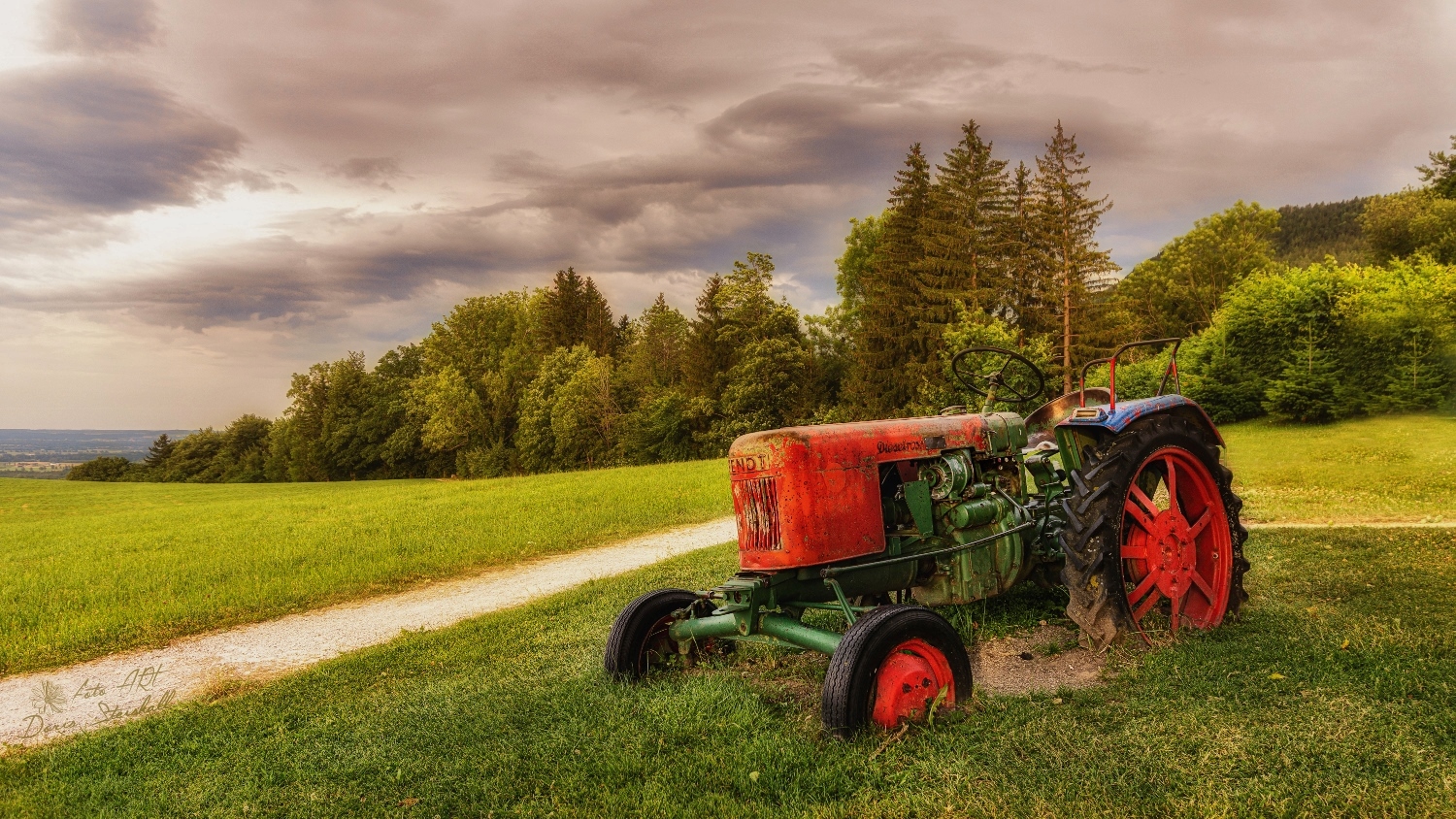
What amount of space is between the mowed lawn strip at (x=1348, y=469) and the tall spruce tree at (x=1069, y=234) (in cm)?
1095

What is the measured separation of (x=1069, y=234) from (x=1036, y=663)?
3841 cm

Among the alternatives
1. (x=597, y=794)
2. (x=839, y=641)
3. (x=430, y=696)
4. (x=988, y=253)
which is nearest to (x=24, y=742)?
(x=430, y=696)

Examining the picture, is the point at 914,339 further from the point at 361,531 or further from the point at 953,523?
the point at 953,523

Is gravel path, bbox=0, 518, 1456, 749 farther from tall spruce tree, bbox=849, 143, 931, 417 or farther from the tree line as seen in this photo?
tall spruce tree, bbox=849, 143, 931, 417

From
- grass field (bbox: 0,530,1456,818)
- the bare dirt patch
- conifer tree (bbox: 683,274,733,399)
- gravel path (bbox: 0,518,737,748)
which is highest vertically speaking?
conifer tree (bbox: 683,274,733,399)

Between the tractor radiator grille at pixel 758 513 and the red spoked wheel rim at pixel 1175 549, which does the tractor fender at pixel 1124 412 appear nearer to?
the red spoked wheel rim at pixel 1175 549

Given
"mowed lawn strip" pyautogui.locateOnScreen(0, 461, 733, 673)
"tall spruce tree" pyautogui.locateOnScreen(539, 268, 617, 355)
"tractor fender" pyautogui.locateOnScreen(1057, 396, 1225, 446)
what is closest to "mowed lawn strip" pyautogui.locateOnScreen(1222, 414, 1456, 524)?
"tractor fender" pyautogui.locateOnScreen(1057, 396, 1225, 446)

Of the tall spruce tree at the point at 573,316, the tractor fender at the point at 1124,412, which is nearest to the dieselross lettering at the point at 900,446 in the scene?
the tractor fender at the point at 1124,412

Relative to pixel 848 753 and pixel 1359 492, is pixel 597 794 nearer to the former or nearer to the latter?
pixel 848 753

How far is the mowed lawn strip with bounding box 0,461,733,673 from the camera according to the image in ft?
29.2

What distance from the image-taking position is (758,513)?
4621mm

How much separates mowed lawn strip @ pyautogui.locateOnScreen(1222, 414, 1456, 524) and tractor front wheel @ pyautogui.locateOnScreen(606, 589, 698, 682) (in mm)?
9090

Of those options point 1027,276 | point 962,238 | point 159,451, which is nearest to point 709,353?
point 962,238

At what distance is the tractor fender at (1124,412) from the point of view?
5.22 m
